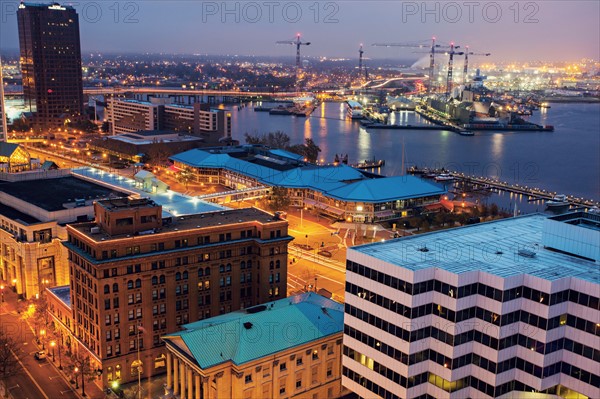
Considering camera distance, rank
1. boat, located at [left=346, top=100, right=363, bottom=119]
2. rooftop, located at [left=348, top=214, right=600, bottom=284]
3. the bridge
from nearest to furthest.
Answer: rooftop, located at [left=348, top=214, right=600, bottom=284]
boat, located at [left=346, top=100, right=363, bottom=119]
the bridge

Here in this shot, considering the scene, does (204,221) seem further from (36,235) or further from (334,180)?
(334,180)

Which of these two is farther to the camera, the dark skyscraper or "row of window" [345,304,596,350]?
the dark skyscraper

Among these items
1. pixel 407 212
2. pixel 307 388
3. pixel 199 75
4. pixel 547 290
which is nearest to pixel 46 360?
pixel 307 388

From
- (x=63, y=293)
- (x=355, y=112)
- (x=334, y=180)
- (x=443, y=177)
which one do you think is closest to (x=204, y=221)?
(x=63, y=293)

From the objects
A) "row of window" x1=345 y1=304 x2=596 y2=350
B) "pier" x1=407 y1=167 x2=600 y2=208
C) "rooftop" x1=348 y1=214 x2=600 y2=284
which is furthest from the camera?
"pier" x1=407 y1=167 x2=600 y2=208

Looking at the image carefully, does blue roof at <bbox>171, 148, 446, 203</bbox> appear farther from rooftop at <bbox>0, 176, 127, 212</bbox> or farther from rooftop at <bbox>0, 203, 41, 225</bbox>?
rooftop at <bbox>0, 203, 41, 225</bbox>

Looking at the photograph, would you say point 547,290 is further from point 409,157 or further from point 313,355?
point 409,157

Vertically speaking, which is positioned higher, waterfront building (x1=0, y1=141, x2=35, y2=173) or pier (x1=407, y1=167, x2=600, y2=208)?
waterfront building (x1=0, y1=141, x2=35, y2=173)

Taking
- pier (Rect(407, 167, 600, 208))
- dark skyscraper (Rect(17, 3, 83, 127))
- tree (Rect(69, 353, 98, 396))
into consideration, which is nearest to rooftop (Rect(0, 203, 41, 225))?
tree (Rect(69, 353, 98, 396))
